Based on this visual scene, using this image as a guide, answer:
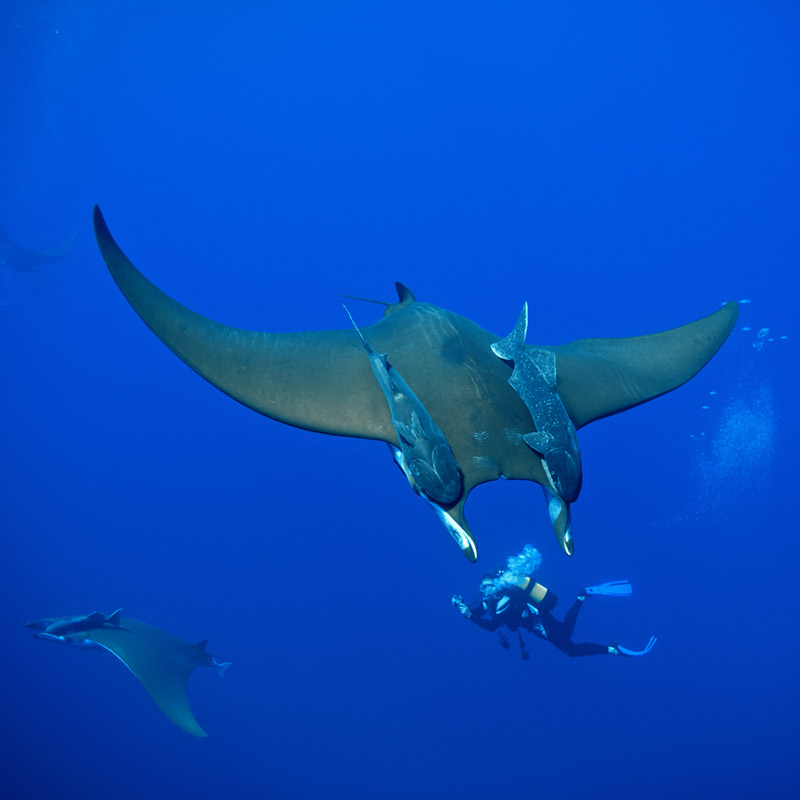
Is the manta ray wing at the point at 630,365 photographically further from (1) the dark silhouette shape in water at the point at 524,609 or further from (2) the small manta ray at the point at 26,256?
(2) the small manta ray at the point at 26,256

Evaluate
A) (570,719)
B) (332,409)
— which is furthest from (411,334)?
(570,719)

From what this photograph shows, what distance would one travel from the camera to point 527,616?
1055 cm

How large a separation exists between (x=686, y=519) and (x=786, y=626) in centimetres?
601

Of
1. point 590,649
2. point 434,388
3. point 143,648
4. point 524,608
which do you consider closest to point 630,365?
point 434,388

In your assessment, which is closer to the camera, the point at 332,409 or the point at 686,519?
the point at 332,409

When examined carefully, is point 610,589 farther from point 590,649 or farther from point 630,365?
point 630,365

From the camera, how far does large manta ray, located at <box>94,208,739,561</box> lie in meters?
2.83

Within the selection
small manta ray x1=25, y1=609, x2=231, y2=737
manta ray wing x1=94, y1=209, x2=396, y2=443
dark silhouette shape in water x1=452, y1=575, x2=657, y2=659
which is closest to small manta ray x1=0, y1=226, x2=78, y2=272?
small manta ray x1=25, y1=609, x2=231, y2=737

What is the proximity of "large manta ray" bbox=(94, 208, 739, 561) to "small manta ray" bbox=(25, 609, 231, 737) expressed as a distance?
250 inches

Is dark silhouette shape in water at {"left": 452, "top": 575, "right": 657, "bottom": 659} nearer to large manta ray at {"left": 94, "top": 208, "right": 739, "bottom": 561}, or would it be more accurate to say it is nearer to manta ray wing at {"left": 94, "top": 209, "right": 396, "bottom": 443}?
large manta ray at {"left": 94, "top": 208, "right": 739, "bottom": 561}

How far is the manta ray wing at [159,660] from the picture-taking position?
25.8ft

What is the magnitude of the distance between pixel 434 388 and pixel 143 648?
24.6 feet

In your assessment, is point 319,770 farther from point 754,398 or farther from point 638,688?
point 754,398

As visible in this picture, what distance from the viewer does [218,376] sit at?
3.12 metres
